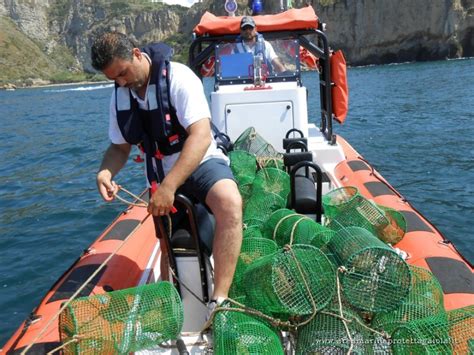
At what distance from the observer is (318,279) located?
2900mm

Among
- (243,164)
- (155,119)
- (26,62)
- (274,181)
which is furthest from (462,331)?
(26,62)

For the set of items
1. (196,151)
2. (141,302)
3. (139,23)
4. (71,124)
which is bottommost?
(71,124)

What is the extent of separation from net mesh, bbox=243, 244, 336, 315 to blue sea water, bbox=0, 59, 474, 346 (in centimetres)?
341

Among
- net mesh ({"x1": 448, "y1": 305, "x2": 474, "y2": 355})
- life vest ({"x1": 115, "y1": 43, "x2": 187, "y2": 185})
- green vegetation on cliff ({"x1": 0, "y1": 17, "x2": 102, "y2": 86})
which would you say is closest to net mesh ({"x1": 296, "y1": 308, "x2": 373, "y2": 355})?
net mesh ({"x1": 448, "y1": 305, "x2": 474, "y2": 355})

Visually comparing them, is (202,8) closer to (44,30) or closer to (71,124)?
(44,30)

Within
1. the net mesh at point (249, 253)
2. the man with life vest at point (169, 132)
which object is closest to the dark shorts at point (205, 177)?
the man with life vest at point (169, 132)

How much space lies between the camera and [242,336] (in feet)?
8.91

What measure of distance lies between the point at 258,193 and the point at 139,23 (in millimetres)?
159509

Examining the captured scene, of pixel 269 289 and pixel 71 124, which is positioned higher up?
pixel 269 289

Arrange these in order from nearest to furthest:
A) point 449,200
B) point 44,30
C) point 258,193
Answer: point 258,193, point 449,200, point 44,30

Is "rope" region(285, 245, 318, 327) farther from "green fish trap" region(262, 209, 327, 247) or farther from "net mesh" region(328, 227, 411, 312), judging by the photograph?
"green fish trap" region(262, 209, 327, 247)

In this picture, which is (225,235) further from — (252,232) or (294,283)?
(252,232)

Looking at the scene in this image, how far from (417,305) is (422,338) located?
43cm

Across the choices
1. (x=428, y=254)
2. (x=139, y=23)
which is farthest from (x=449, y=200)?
Answer: (x=139, y=23)
